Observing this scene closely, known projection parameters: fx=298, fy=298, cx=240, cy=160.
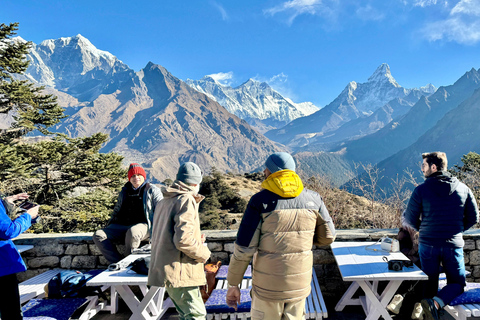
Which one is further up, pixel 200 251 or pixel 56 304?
pixel 200 251

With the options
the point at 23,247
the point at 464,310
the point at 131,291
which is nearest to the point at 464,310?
the point at 464,310

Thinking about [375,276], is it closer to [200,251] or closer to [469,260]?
[200,251]

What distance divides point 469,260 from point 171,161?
18108 cm

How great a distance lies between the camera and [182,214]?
6.46 feet

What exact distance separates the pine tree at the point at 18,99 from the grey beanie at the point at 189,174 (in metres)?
13.1

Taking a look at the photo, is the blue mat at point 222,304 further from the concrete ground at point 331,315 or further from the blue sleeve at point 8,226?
the blue sleeve at point 8,226

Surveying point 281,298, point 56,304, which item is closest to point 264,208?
point 281,298

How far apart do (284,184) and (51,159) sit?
1289cm

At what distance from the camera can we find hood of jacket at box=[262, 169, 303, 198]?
5.61 feet

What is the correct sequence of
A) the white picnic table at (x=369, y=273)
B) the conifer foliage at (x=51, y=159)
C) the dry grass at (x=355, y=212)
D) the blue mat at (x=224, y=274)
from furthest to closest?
1. the conifer foliage at (x=51, y=159)
2. the dry grass at (x=355, y=212)
3. the blue mat at (x=224, y=274)
4. the white picnic table at (x=369, y=273)

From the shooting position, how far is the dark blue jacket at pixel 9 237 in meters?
2.14

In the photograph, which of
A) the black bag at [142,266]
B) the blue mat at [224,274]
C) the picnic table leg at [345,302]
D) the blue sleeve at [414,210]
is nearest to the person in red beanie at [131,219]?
the black bag at [142,266]

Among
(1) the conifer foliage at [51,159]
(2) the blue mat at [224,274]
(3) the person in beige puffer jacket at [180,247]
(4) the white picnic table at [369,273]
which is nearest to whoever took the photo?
(3) the person in beige puffer jacket at [180,247]

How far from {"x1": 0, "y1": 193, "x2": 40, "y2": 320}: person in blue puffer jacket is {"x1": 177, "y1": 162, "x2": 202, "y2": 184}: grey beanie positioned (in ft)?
4.13
